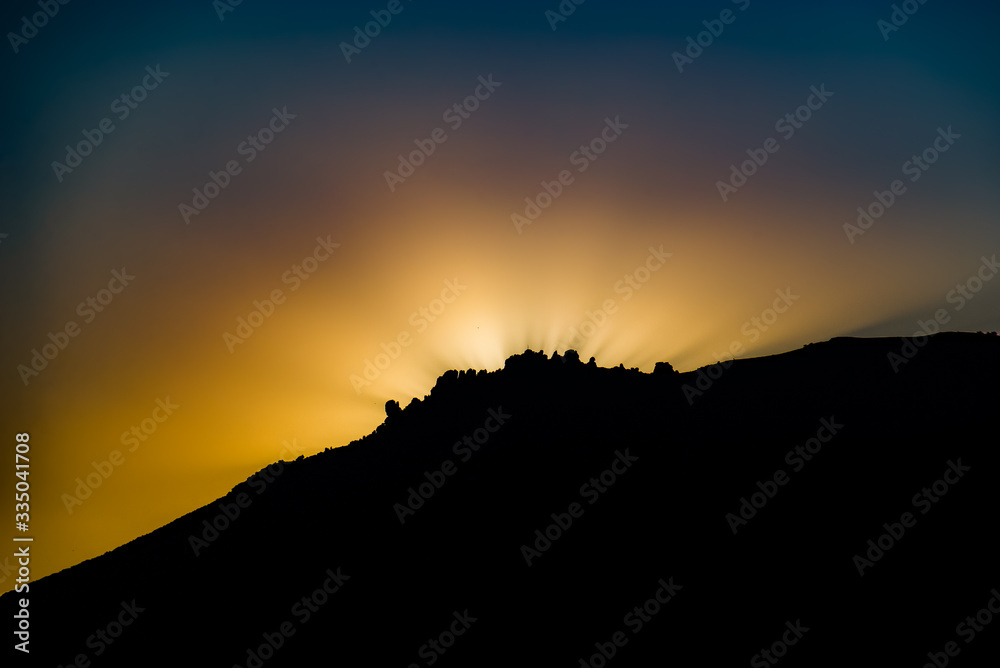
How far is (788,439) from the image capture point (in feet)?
147

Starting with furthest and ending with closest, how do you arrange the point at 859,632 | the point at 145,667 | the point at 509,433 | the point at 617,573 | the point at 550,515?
the point at 509,433 → the point at 550,515 → the point at 145,667 → the point at 617,573 → the point at 859,632

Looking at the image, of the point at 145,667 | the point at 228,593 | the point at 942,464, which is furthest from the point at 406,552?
the point at 942,464

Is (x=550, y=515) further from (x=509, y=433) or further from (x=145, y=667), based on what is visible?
(x=145, y=667)

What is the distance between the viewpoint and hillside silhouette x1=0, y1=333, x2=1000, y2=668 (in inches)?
1321

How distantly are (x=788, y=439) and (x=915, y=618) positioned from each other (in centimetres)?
1476

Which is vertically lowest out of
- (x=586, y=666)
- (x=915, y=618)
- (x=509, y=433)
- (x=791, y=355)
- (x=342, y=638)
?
(x=915, y=618)

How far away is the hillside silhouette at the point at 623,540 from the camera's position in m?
33.6

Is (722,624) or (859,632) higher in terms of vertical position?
(722,624)

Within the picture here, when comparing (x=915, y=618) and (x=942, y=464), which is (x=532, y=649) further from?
(x=942, y=464)

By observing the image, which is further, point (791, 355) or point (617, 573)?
point (791, 355)

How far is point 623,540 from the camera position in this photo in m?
41.1

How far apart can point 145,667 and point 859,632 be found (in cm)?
3712

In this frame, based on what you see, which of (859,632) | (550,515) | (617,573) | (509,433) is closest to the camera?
(859,632)

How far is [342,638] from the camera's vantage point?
39406 millimetres
